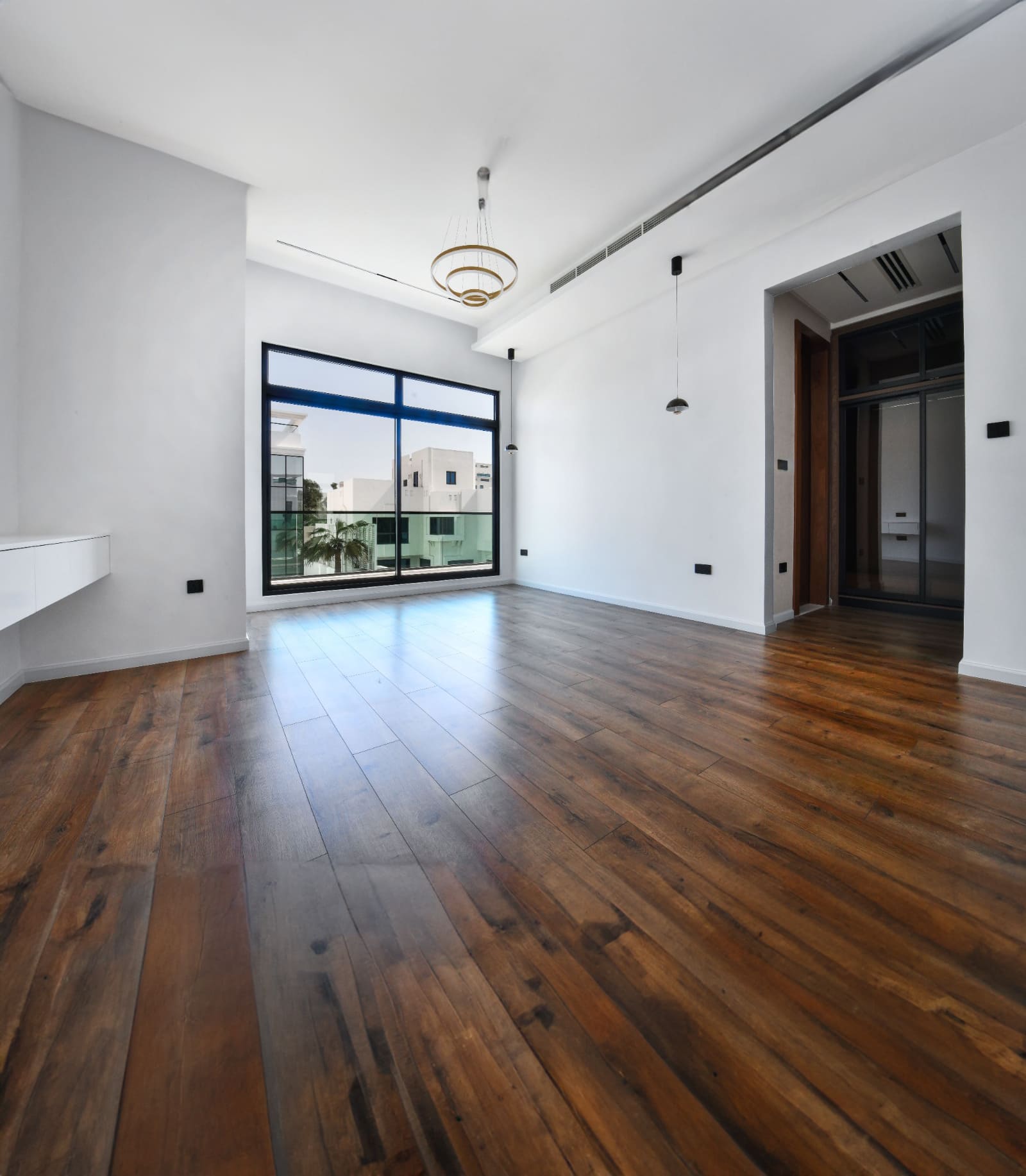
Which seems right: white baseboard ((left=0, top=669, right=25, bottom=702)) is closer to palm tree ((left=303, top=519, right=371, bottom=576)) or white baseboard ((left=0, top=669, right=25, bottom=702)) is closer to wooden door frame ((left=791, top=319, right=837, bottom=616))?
palm tree ((left=303, top=519, right=371, bottom=576))

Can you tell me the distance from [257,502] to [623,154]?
4491mm

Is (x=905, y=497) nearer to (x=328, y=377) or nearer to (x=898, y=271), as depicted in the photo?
(x=898, y=271)

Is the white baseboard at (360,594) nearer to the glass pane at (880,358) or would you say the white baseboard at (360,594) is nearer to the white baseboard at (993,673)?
the glass pane at (880,358)

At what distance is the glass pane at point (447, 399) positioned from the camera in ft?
20.6

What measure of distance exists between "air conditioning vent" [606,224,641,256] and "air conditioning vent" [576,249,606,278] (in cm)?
6

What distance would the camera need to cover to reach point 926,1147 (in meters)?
0.76

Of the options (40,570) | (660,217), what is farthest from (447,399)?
(40,570)

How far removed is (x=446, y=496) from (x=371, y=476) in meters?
1.17

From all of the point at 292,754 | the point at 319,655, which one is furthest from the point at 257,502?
the point at 292,754

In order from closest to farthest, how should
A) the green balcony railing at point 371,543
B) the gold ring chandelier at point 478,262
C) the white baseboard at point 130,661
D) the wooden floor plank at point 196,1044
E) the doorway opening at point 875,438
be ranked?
the wooden floor plank at point 196,1044, the white baseboard at point 130,661, the gold ring chandelier at point 478,262, the doorway opening at point 875,438, the green balcony railing at point 371,543

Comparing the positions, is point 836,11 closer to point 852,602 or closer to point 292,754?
point 292,754

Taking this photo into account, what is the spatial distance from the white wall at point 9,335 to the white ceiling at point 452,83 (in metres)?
0.39

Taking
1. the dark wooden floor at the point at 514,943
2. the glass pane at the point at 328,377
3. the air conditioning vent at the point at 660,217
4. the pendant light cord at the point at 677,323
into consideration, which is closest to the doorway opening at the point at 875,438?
the pendant light cord at the point at 677,323

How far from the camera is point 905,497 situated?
17.2 ft
